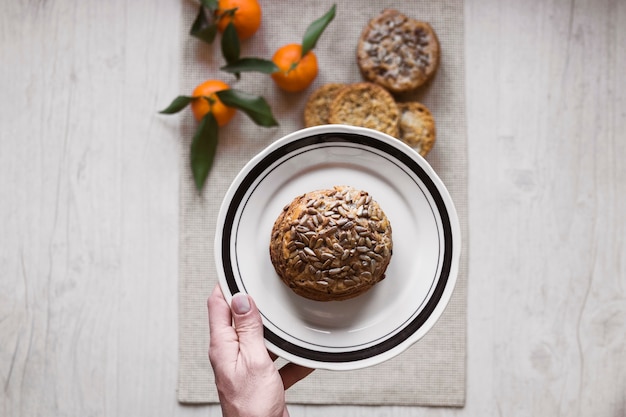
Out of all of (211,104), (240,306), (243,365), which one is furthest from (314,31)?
(243,365)

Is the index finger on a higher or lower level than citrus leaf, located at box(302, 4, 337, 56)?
lower

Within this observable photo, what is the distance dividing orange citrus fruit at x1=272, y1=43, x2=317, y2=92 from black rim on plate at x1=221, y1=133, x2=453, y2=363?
37 centimetres

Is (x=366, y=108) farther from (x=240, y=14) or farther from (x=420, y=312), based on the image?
(x=420, y=312)

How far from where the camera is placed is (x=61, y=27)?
159cm

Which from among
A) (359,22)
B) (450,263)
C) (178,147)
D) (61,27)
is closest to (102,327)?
(178,147)

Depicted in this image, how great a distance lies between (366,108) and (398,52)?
0.17m

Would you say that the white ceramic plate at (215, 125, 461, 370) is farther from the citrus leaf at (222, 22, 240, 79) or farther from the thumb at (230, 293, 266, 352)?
the citrus leaf at (222, 22, 240, 79)

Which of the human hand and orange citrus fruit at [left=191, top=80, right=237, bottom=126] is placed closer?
the human hand

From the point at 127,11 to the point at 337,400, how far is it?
118 cm

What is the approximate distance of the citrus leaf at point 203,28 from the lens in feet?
4.99

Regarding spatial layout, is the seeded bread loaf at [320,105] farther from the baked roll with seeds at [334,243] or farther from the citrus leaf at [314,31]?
the baked roll with seeds at [334,243]

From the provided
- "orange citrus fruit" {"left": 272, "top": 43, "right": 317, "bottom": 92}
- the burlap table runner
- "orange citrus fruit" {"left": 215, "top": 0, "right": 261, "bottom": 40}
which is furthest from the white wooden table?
"orange citrus fruit" {"left": 272, "top": 43, "right": 317, "bottom": 92}

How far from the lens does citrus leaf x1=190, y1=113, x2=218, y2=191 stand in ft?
5.02

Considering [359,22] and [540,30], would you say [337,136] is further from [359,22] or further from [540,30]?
[540,30]
